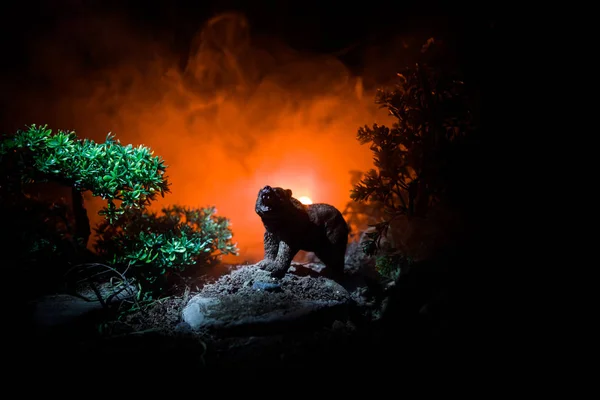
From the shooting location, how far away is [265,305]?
3400mm

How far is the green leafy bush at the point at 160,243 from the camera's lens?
4.15m

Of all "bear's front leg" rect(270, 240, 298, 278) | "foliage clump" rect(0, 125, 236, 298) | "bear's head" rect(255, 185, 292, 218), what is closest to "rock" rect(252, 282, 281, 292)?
"bear's front leg" rect(270, 240, 298, 278)

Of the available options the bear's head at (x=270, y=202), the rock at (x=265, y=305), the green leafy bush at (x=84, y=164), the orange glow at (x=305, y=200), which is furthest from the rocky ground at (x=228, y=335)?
the orange glow at (x=305, y=200)

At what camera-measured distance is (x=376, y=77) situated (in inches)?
227

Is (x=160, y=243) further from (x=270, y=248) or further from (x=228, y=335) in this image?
(x=228, y=335)

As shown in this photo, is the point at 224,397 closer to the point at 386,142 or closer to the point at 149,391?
the point at 149,391

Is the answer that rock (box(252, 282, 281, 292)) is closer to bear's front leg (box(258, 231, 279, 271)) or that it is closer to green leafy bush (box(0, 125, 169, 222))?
bear's front leg (box(258, 231, 279, 271))

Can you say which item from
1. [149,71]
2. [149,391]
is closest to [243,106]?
[149,71]

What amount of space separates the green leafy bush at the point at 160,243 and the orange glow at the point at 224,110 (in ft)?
2.75

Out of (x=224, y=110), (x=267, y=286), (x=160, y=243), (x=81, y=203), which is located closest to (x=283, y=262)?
(x=267, y=286)

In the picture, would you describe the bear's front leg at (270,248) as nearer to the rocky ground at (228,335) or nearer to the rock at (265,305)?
the rock at (265,305)

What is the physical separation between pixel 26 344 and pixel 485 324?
11.7 ft

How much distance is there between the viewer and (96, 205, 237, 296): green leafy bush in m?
4.15

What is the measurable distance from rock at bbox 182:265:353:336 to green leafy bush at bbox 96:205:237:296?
581 mm
